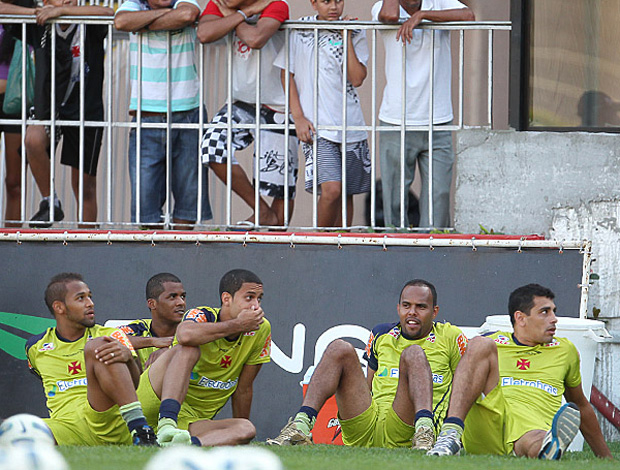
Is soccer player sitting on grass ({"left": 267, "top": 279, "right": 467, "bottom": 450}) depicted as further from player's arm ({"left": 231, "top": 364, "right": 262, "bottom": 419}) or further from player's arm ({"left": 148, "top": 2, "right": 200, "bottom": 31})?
player's arm ({"left": 148, "top": 2, "right": 200, "bottom": 31})

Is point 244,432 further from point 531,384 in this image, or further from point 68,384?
point 531,384

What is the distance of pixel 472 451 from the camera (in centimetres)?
626

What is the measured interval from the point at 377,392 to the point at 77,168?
11.5 feet

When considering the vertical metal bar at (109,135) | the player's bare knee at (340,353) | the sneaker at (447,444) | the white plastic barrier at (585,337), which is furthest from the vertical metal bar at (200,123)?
the sneaker at (447,444)

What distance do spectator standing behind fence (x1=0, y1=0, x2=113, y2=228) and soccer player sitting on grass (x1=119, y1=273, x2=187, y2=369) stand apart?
158cm

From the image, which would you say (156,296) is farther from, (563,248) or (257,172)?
(563,248)

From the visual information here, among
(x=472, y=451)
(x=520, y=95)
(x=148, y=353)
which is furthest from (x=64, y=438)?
(x=520, y=95)

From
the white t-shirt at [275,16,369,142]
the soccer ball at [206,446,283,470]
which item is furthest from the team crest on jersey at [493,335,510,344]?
the soccer ball at [206,446,283,470]

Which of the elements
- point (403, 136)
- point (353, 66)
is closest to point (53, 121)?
point (353, 66)

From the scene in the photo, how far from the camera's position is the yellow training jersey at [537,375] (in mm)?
6273

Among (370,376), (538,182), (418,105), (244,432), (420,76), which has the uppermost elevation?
(420,76)

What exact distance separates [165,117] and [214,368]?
2.61 meters

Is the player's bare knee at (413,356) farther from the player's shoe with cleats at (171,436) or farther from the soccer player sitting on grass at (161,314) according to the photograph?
the soccer player sitting on grass at (161,314)

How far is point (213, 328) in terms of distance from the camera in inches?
251
